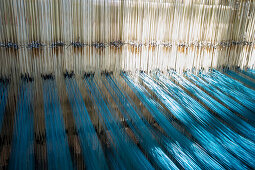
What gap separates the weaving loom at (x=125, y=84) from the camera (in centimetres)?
112

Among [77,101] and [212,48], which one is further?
[212,48]

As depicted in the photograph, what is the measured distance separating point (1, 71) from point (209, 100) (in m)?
1.58

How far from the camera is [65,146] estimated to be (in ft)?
3.60

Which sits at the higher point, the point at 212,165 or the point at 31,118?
the point at 31,118

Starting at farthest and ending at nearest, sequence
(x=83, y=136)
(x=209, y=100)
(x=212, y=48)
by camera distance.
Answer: (x=212, y=48) < (x=209, y=100) < (x=83, y=136)

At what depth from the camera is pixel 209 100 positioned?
1.63 meters

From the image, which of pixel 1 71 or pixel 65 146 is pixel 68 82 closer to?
pixel 1 71

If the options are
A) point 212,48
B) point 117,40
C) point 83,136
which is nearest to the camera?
point 83,136

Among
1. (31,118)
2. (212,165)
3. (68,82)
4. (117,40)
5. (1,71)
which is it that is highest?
(117,40)

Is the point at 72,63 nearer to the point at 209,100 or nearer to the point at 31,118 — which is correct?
the point at 31,118

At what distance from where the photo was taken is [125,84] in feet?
5.90

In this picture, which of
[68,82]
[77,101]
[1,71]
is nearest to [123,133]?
[77,101]

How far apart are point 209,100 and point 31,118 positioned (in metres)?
1.30

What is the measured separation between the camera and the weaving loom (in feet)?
3.68
